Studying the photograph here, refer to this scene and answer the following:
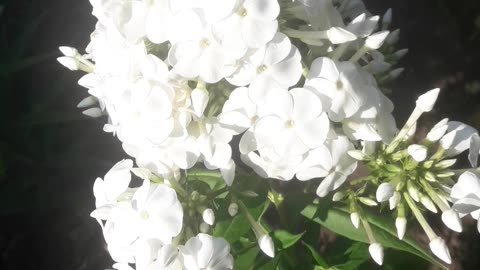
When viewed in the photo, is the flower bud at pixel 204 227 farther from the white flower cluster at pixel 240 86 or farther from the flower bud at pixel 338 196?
the flower bud at pixel 338 196

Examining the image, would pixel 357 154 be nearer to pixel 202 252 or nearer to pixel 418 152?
pixel 418 152

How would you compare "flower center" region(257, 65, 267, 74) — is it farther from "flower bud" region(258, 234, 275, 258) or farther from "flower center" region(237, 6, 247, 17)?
"flower bud" region(258, 234, 275, 258)

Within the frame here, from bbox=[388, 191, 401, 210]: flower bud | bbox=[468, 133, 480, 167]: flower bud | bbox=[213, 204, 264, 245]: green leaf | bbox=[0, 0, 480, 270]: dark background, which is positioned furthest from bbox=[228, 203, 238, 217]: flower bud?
bbox=[0, 0, 480, 270]: dark background

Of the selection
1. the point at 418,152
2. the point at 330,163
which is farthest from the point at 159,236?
the point at 418,152

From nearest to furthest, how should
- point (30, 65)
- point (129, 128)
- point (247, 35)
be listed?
1. point (247, 35)
2. point (129, 128)
3. point (30, 65)

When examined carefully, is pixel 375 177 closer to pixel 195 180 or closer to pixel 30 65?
pixel 195 180

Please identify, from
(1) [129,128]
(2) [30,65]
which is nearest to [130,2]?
(1) [129,128]

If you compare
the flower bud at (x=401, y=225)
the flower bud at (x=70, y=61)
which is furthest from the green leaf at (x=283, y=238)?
the flower bud at (x=70, y=61)
